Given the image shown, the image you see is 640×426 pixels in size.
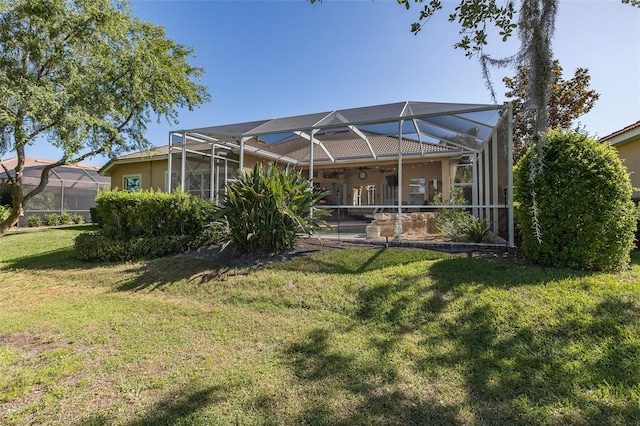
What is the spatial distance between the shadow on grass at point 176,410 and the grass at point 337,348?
13 mm

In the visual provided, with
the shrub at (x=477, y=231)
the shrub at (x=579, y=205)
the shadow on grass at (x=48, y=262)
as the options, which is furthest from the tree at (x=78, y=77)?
the shrub at (x=579, y=205)

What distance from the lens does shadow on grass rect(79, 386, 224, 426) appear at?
2068 mm

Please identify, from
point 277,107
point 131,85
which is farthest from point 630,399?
point 131,85

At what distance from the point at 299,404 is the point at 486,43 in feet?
14.7

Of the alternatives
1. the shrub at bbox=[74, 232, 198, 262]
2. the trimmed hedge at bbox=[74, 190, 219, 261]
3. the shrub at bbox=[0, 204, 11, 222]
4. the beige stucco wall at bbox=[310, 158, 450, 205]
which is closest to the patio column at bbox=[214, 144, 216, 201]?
the trimmed hedge at bbox=[74, 190, 219, 261]

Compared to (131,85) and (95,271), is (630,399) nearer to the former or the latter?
(95,271)

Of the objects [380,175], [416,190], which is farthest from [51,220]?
[416,190]

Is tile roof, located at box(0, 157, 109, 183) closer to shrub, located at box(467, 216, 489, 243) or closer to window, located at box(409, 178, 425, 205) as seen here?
window, located at box(409, 178, 425, 205)

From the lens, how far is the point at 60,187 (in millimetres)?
17766

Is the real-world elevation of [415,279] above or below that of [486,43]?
below

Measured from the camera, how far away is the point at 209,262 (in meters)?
5.95

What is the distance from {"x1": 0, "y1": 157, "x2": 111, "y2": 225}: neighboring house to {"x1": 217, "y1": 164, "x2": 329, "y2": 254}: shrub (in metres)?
17.3

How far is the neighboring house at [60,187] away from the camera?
16.4 meters

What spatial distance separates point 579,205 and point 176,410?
5329 mm
